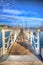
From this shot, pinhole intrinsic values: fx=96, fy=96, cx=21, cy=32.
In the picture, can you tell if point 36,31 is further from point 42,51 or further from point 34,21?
point 42,51

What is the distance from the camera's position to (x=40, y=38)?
5.22 feet

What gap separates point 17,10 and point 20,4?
0.38 ft

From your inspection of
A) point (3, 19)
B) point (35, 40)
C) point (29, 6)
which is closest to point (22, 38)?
point (35, 40)

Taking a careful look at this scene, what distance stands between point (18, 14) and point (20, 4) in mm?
176

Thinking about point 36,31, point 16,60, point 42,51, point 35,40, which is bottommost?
point 16,60

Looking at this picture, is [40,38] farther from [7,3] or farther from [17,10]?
[7,3]

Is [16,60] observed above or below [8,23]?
below

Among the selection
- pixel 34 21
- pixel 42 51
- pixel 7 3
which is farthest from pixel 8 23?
pixel 42 51

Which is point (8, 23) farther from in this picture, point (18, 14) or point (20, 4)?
point (20, 4)

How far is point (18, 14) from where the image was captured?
1.60 m

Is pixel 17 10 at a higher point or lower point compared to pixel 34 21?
higher

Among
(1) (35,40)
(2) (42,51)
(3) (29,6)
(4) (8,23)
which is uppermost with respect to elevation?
(3) (29,6)

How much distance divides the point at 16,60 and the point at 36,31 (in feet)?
1.91

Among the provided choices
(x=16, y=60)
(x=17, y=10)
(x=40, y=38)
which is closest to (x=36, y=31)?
(x=40, y=38)
